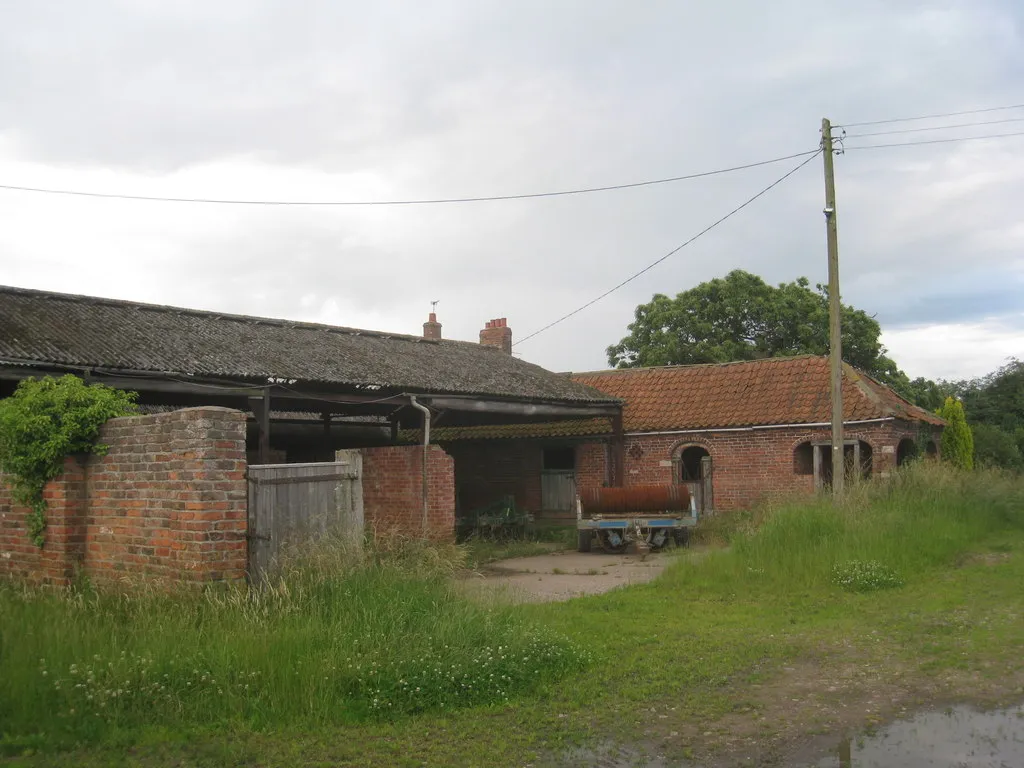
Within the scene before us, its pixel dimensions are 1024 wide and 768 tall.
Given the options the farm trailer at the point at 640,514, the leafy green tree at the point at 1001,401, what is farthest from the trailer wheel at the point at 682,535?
the leafy green tree at the point at 1001,401

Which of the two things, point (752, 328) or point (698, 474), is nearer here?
point (698, 474)

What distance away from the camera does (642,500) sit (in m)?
18.0

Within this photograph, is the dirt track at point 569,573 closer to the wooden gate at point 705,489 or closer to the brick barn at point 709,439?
the wooden gate at point 705,489

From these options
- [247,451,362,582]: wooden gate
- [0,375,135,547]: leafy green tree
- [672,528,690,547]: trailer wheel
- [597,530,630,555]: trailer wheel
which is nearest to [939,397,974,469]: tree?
[672,528,690,547]: trailer wheel

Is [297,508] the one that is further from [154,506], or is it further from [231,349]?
[231,349]

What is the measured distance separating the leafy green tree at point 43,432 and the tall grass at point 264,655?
1.01m

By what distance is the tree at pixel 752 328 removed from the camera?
1455 inches

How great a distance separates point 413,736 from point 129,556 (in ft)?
12.1

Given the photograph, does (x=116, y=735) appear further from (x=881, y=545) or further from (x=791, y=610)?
(x=881, y=545)

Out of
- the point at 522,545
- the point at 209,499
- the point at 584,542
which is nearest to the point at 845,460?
the point at 584,542

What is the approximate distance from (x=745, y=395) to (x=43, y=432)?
17.8 m

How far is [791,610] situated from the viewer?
10.1 meters

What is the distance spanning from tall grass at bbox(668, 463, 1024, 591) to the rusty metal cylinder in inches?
131

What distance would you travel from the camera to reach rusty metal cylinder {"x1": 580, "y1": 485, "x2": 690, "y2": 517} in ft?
58.9
